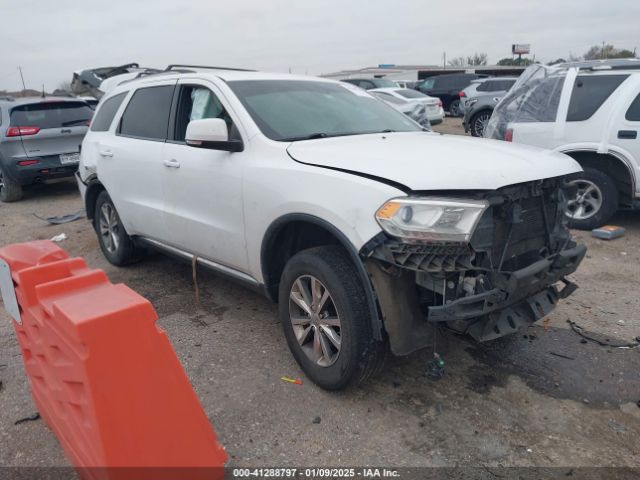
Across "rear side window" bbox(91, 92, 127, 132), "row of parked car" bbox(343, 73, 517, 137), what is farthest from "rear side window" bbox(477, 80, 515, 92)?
"rear side window" bbox(91, 92, 127, 132)

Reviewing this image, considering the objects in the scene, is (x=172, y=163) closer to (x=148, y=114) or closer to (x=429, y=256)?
(x=148, y=114)

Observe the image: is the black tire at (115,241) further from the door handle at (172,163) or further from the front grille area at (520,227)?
the front grille area at (520,227)

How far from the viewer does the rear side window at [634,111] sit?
582cm

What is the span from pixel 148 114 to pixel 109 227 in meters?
1.44

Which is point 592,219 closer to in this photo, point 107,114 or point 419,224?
point 419,224

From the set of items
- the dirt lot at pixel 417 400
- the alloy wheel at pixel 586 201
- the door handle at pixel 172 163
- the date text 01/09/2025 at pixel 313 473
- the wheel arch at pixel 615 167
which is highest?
the door handle at pixel 172 163

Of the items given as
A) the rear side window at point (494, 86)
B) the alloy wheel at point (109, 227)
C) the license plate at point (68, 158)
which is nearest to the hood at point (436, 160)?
the alloy wheel at point (109, 227)

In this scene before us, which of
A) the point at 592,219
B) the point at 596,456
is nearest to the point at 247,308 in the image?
the point at 596,456

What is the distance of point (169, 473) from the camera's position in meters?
2.03

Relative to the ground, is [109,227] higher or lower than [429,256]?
lower

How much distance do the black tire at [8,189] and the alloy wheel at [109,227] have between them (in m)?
4.93

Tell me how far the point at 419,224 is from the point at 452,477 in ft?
3.87

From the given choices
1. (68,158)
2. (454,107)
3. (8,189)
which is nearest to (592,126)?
(68,158)

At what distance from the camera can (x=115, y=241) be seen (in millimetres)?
5305
